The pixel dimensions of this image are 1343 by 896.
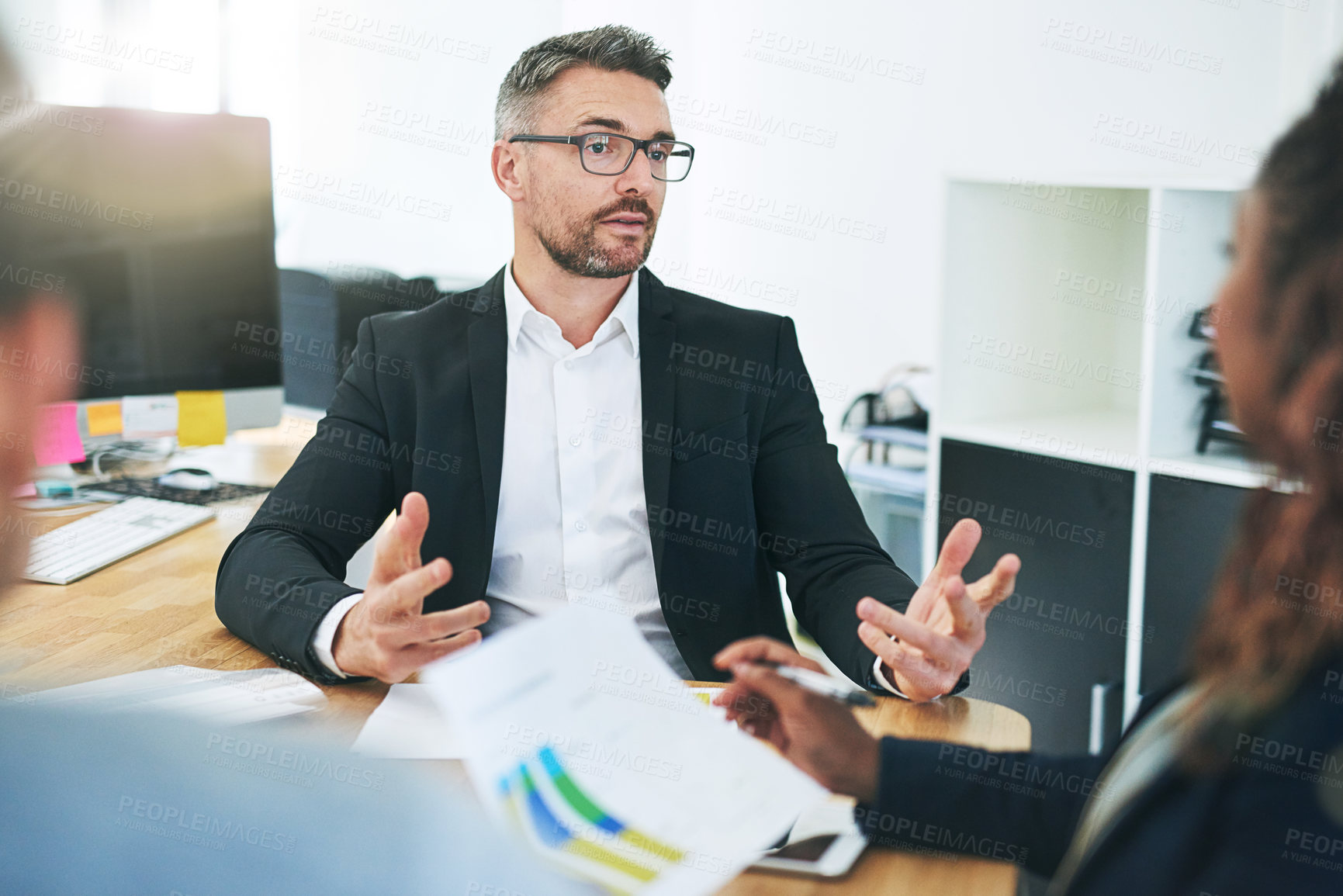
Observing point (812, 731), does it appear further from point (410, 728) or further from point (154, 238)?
point (154, 238)

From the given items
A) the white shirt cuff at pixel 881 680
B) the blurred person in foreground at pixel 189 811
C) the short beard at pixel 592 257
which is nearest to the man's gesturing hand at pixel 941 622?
the white shirt cuff at pixel 881 680

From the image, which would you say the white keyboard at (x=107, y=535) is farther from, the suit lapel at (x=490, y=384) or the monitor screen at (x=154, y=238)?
the suit lapel at (x=490, y=384)

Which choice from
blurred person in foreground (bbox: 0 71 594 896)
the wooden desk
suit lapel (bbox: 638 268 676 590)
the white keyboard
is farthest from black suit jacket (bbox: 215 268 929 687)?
blurred person in foreground (bbox: 0 71 594 896)

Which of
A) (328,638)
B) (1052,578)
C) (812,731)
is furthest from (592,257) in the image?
(1052,578)

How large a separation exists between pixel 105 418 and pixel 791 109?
95.7 inches

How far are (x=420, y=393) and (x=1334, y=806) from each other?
4.03 ft

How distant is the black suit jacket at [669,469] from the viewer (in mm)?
1449

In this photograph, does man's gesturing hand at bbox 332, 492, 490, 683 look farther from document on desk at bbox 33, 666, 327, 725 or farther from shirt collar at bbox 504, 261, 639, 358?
shirt collar at bbox 504, 261, 639, 358

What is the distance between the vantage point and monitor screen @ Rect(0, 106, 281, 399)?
160 cm

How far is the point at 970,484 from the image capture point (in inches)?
91.1

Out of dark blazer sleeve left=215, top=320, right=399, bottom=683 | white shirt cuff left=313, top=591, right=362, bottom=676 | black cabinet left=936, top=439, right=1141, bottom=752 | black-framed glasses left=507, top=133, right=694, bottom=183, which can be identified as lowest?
black cabinet left=936, top=439, right=1141, bottom=752

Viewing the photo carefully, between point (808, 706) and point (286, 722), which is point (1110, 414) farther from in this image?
point (286, 722)

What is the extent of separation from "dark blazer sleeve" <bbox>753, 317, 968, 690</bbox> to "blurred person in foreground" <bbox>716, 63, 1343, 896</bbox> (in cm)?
64

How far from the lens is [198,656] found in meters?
1.17
